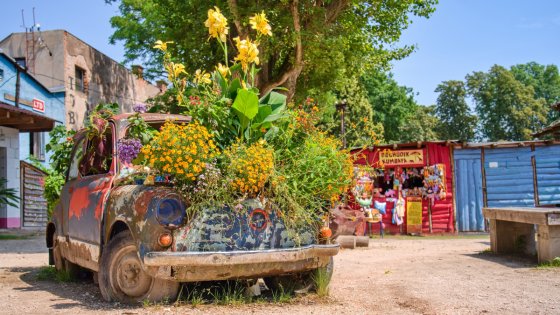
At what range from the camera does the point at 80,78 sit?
3005 centimetres

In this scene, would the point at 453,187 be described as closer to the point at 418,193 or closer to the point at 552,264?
the point at 418,193

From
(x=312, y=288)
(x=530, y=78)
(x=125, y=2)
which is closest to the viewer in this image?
(x=312, y=288)

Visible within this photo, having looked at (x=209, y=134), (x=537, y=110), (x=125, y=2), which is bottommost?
(x=209, y=134)

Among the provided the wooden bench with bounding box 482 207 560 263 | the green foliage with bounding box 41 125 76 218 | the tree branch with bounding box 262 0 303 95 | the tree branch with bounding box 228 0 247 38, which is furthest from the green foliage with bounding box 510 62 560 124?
the green foliage with bounding box 41 125 76 218

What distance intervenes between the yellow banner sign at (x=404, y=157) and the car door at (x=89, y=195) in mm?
13372

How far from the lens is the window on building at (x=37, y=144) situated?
77.3ft

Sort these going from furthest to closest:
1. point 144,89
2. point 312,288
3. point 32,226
Result: point 144,89, point 32,226, point 312,288

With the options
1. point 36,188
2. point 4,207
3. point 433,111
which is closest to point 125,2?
point 36,188

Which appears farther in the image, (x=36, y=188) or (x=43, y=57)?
(x=43, y=57)

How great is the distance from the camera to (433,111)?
49.5 m

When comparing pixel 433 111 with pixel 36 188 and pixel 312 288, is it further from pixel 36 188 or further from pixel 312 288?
pixel 312 288

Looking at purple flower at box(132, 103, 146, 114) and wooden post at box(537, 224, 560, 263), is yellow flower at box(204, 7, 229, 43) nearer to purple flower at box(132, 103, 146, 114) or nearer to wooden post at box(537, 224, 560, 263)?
purple flower at box(132, 103, 146, 114)

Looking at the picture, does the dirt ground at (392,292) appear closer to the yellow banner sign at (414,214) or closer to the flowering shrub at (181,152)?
the flowering shrub at (181,152)

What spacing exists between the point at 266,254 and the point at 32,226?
62.3 ft
